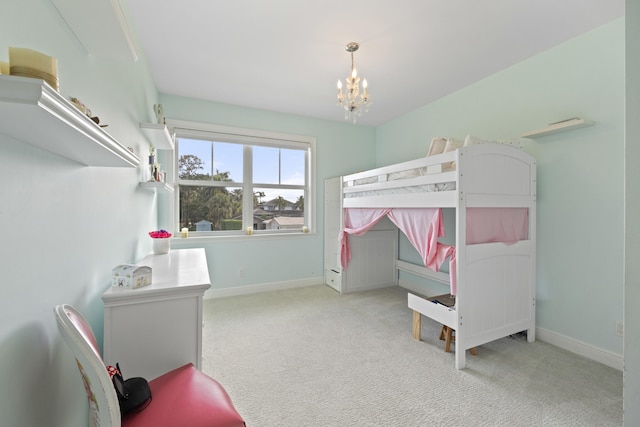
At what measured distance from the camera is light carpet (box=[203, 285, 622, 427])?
1.55 meters

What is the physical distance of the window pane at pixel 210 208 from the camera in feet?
11.6

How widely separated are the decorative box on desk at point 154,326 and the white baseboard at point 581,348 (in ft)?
9.32

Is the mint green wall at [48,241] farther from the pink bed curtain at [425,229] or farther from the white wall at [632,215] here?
the pink bed curtain at [425,229]

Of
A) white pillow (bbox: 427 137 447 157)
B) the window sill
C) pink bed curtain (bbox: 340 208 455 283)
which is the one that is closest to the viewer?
pink bed curtain (bbox: 340 208 455 283)

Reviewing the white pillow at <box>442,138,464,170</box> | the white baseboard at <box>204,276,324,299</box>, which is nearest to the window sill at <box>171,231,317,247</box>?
the white baseboard at <box>204,276,324,299</box>

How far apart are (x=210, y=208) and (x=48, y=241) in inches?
110

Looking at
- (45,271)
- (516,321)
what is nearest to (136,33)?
(45,271)

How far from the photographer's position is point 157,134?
2311mm

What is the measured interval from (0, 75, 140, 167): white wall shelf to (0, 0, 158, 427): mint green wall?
45mm

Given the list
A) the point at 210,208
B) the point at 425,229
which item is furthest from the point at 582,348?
the point at 210,208

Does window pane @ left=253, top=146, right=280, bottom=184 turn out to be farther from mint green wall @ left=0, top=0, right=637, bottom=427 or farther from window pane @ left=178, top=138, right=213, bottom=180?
window pane @ left=178, top=138, right=213, bottom=180

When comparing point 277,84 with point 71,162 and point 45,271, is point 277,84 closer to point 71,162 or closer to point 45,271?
point 71,162

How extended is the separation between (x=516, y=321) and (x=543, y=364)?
1.13 ft

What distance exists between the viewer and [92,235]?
130 cm
